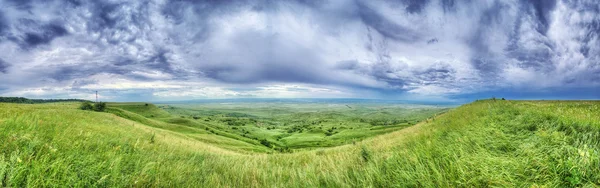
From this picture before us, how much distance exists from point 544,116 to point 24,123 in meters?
19.6

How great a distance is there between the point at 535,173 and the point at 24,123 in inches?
517

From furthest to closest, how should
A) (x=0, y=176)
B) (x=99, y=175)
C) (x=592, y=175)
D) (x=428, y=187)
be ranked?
(x=99, y=175) → (x=428, y=187) → (x=592, y=175) → (x=0, y=176)

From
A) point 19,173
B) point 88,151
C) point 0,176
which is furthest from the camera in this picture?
point 88,151

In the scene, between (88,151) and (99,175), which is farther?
(88,151)

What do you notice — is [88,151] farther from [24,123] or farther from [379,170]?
[379,170]

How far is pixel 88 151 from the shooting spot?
6078 millimetres

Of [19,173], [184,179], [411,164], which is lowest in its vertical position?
[184,179]

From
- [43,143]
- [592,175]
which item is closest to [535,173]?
[592,175]

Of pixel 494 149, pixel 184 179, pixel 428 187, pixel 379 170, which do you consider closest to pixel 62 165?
pixel 184 179

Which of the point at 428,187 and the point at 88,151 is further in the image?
the point at 88,151

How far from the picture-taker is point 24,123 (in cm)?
725

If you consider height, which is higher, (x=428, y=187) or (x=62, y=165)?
(x=62, y=165)

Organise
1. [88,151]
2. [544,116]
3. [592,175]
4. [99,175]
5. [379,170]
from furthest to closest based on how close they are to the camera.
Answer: [544,116] < [88,151] < [379,170] < [99,175] < [592,175]

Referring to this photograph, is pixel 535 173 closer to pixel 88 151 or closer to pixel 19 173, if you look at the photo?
pixel 19 173
